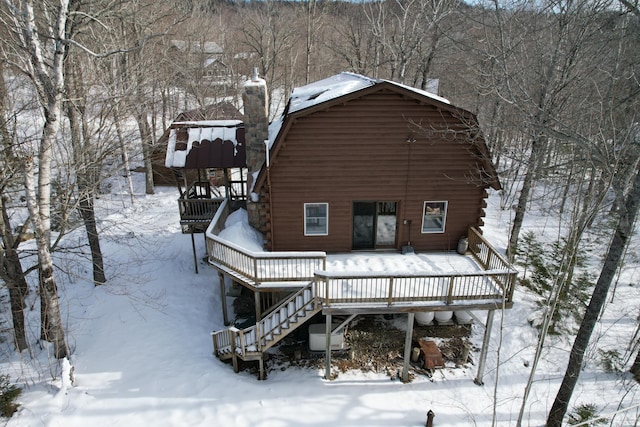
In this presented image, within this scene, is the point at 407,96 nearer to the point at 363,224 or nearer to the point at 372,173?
the point at 372,173

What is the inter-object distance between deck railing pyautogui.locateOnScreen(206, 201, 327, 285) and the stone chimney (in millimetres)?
1931

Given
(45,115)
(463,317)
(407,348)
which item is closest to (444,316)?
(463,317)

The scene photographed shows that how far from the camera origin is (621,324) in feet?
43.5

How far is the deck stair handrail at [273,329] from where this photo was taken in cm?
1012

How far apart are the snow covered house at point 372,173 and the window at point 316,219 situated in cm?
3

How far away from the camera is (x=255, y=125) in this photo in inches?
481

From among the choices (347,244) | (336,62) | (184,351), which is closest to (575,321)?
(347,244)

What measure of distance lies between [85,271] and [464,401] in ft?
45.3

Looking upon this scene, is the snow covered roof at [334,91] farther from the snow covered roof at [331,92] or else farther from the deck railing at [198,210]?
the deck railing at [198,210]

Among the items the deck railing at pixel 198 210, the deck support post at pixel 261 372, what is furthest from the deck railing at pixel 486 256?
the deck railing at pixel 198 210

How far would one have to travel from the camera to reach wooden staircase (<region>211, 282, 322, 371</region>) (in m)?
10.1

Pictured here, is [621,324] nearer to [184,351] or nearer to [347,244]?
[347,244]

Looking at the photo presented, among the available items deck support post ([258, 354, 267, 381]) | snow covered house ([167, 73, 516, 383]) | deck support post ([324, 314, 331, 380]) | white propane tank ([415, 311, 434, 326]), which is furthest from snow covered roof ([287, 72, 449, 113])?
deck support post ([258, 354, 267, 381])

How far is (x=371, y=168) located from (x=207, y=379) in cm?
748
